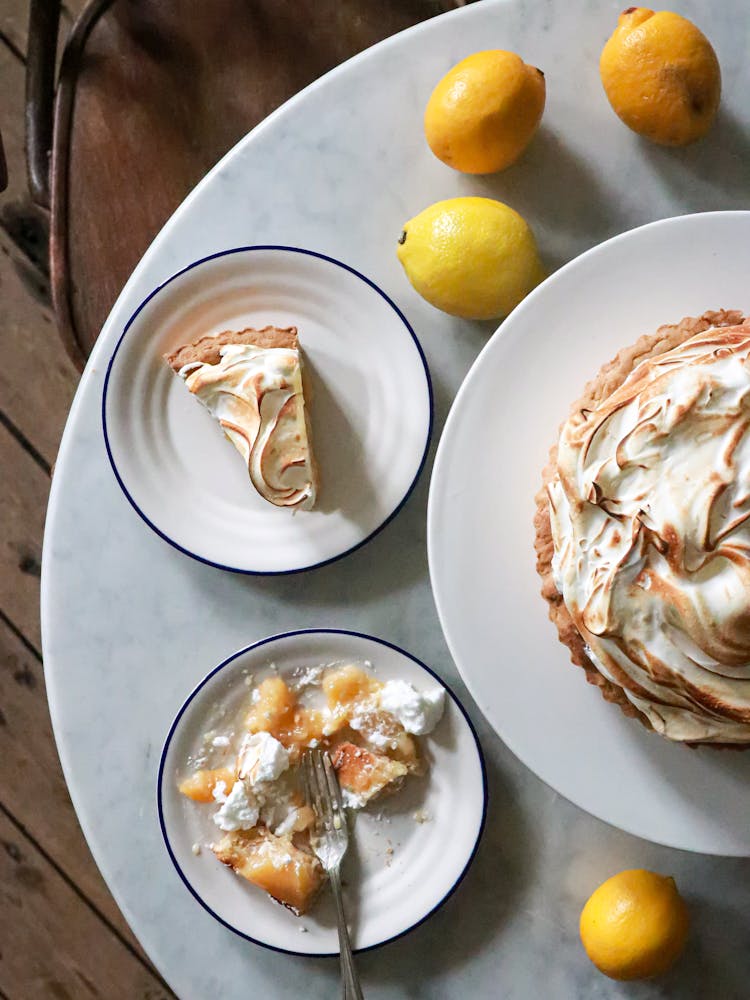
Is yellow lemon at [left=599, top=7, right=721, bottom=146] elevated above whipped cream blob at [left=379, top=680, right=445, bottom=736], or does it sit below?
above

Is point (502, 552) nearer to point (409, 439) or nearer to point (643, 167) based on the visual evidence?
point (409, 439)

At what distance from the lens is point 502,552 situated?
131 cm

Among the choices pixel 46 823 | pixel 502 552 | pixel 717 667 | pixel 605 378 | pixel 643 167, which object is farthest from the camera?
pixel 46 823

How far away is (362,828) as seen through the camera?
147 cm

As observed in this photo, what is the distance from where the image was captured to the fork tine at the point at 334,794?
1435 mm

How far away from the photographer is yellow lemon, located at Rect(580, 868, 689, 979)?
4.33 feet

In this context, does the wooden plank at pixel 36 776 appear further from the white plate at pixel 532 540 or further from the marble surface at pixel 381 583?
the white plate at pixel 532 540

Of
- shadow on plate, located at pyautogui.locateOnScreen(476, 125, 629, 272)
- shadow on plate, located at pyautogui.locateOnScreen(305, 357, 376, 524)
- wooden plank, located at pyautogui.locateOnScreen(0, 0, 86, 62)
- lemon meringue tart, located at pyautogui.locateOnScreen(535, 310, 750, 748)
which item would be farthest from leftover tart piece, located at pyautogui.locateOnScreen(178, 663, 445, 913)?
wooden plank, located at pyautogui.locateOnScreen(0, 0, 86, 62)

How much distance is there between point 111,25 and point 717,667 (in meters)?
1.30

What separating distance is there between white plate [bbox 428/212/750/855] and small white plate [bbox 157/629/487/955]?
0.50ft

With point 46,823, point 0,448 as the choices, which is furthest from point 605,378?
point 46,823

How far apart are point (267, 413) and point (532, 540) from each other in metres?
0.41

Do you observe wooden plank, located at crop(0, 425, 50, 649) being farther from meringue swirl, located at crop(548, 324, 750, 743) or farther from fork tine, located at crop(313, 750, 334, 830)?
meringue swirl, located at crop(548, 324, 750, 743)

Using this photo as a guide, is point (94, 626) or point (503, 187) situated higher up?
point (503, 187)
